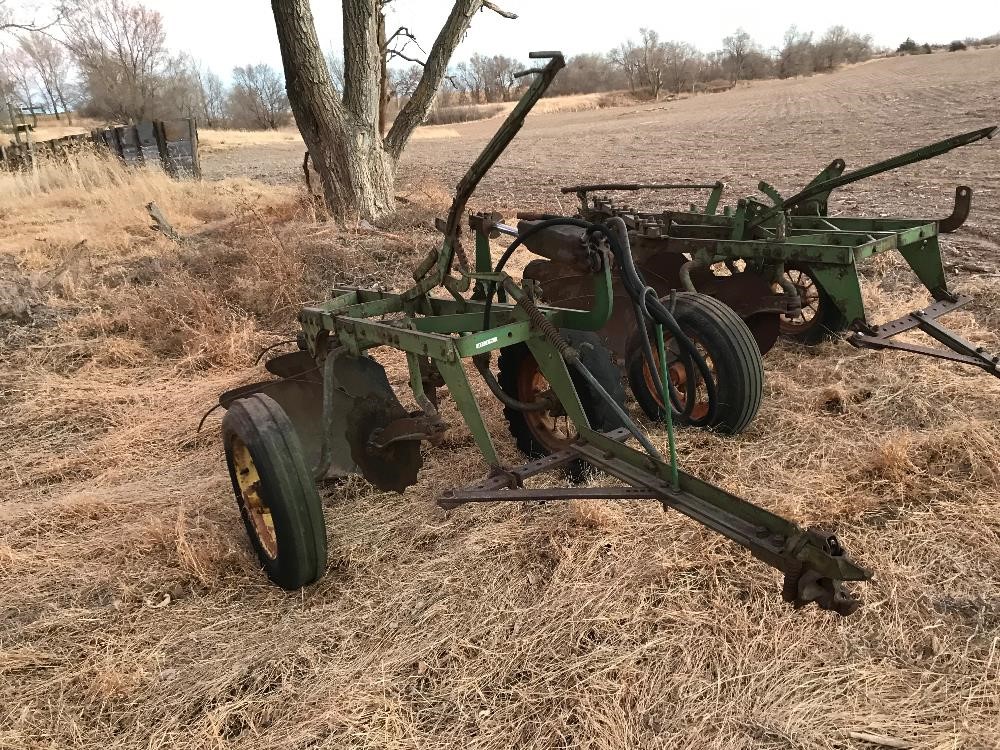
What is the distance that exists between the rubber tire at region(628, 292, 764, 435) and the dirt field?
0.18 metres

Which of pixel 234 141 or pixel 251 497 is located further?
pixel 234 141

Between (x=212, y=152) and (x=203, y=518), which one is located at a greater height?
(x=212, y=152)

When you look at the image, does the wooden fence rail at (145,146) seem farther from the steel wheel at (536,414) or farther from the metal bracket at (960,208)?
the metal bracket at (960,208)

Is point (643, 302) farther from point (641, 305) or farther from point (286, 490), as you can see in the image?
point (286, 490)

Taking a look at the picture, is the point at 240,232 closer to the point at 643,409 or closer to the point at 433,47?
the point at 433,47

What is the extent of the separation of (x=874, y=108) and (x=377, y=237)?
23166 millimetres

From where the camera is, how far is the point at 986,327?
17.2 ft

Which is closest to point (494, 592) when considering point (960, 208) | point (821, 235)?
point (821, 235)

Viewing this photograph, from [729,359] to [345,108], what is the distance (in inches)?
269

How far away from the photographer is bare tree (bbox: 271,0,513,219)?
8.30 m

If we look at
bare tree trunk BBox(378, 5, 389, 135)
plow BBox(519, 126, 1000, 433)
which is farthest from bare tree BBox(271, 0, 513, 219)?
plow BBox(519, 126, 1000, 433)

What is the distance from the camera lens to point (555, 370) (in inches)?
122

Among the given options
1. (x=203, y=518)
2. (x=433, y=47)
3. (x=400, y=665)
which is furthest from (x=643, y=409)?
(x=433, y=47)

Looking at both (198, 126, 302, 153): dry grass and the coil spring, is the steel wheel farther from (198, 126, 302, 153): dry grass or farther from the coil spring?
(198, 126, 302, 153): dry grass
